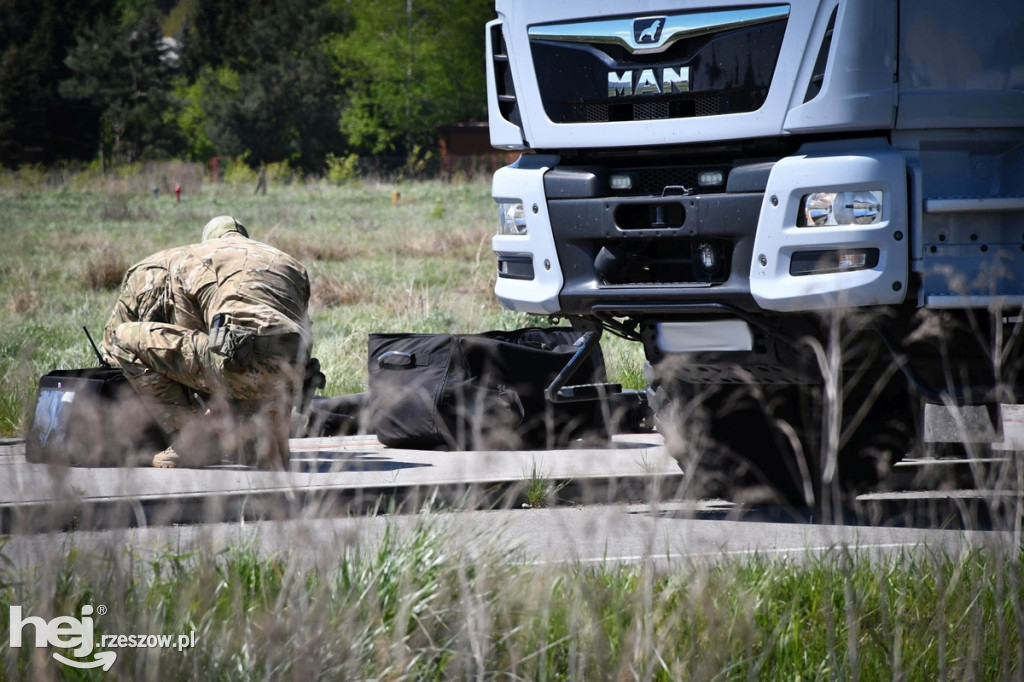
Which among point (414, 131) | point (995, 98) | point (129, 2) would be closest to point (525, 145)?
point (995, 98)

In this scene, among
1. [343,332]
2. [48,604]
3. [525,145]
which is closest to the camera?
[48,604]

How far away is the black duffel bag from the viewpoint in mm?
8117

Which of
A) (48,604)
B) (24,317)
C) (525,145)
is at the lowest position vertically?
(24,317)

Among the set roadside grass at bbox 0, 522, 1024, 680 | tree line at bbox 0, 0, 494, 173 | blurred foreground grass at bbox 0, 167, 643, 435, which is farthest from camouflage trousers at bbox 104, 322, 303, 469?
tree line at bbox 0, 0, 494, 173

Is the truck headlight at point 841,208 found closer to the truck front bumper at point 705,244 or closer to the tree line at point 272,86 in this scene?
the truck front bumper at point 705,244

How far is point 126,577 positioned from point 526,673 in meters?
0.98

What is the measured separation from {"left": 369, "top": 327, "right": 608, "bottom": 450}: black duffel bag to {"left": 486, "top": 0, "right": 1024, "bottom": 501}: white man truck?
4.15ft

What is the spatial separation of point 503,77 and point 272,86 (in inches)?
2659

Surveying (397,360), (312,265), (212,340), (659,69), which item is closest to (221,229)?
(212,340)

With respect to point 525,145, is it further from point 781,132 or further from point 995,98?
point 995,98

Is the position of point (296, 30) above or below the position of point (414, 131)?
above

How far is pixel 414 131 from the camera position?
244 feet

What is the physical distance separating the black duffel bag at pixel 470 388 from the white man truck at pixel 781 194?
1.27m

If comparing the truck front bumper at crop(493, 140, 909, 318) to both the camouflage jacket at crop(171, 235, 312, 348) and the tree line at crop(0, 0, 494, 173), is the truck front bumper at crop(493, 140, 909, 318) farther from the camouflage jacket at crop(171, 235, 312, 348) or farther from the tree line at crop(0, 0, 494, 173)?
the tree line at crop(0, 0, 494, 173)
